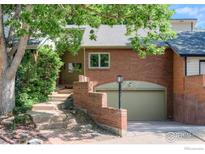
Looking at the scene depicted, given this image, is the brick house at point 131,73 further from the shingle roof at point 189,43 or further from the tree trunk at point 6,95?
the tree trunk at point 6,95

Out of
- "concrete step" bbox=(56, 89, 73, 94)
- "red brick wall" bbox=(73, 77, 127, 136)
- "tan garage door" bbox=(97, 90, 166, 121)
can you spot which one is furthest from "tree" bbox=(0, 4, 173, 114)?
"tan garage door" bbox=(97, 90, 166, 121)

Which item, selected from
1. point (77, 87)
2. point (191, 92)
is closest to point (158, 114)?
point (191, 92)

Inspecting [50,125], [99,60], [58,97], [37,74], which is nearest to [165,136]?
[50,125]

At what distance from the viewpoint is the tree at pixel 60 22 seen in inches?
729

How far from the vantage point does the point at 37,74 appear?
2597cm

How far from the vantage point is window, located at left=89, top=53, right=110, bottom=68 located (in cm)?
3128

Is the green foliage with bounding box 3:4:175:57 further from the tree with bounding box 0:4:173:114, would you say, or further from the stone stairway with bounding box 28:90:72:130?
the stone stairway with bounding box 28:90:72:130

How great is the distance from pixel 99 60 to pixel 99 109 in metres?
9.29

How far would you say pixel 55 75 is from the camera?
26.3 meters

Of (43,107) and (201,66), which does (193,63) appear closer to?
(201,66)

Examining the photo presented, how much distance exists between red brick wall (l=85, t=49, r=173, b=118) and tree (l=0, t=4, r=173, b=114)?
7.83 m

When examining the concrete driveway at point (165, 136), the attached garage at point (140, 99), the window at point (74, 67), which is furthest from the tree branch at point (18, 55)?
the attached garage at point (140, 99)

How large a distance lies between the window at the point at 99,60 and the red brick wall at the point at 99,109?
19.4 feet
